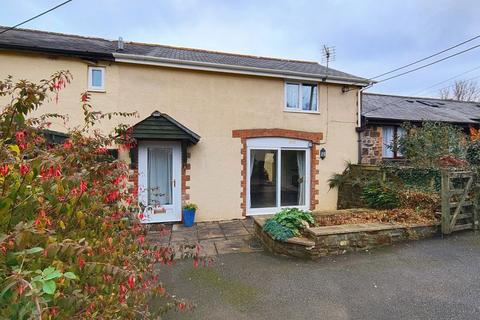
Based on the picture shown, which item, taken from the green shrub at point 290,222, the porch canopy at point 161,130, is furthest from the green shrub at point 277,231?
the porch canopy at point 161,130

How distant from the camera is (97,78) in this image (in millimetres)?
7941

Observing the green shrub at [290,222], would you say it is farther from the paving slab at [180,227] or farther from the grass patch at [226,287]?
the paving slab at [180,227]

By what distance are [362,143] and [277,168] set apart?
4.07 m

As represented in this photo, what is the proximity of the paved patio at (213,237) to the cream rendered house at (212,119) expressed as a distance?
666 mm

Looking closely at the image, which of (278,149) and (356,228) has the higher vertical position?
(278,149)

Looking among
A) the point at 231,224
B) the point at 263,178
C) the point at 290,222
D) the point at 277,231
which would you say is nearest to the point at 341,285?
the point at 277,231

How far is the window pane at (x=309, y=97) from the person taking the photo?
32.1ft

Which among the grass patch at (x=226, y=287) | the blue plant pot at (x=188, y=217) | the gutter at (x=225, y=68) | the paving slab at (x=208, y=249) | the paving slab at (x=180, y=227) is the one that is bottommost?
the grass patch at (x=226, y=287)

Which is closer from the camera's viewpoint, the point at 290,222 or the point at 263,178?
the point at 290,222

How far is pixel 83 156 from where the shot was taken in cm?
275

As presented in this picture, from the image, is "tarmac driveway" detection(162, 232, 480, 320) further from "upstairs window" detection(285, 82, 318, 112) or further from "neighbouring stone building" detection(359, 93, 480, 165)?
"neighbouring stone building" detection(359, 93, 480, 165)

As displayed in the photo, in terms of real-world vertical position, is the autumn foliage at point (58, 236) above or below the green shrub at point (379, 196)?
above

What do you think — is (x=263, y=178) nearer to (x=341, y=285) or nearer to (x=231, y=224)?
(x=231, y=224)

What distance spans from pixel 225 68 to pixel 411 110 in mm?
10457
